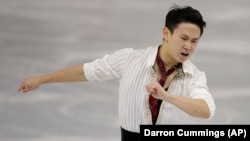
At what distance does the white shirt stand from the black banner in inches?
1.1

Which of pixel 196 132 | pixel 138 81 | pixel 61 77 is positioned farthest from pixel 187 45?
pixel 61 77

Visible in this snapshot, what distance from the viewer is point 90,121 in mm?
2262

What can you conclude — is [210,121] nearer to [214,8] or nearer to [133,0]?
[214,8]

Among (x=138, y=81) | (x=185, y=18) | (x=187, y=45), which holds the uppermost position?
(x=185, y=18)

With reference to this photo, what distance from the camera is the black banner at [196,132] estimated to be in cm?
179

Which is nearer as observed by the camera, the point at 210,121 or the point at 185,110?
the point at 185,110

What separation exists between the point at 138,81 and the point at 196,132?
0.34 m

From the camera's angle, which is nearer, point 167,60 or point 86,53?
point 167,60

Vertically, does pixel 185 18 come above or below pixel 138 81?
above

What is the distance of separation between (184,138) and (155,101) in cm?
22

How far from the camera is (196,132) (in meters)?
1.89

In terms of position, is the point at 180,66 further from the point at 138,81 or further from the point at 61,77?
the point at 61,77

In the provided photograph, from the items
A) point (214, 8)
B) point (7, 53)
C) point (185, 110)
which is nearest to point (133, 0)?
point (214, 8)

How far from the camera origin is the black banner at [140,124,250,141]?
5.86ft
